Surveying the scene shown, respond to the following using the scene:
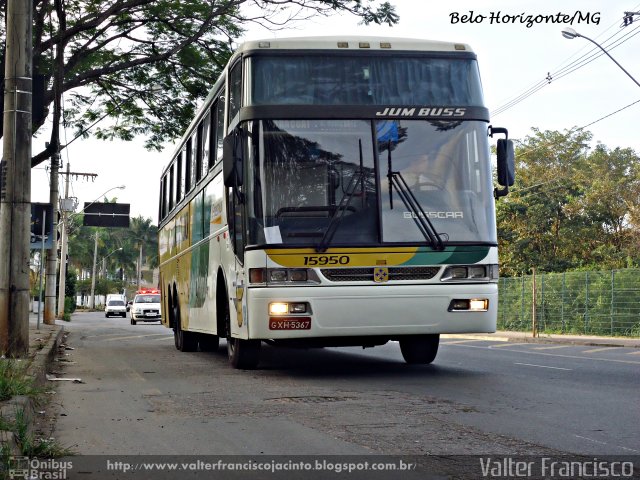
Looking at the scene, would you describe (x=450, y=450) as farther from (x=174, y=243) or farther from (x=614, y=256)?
(x=614, y=256)

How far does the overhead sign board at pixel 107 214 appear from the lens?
55.0m

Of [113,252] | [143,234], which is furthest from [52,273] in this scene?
[143,234]

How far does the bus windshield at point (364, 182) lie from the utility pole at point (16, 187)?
12.8ft

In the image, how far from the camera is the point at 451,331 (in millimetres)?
12008

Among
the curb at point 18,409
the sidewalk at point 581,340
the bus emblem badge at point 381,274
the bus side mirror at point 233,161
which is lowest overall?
the sidewalk at point 581,340

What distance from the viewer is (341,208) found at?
11766mm

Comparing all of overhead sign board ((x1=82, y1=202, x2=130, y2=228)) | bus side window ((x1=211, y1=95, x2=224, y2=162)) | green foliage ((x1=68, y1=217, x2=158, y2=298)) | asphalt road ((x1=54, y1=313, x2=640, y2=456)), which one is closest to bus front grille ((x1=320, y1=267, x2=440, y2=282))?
asphalt road ((x1=54, y1=313, x2=640, y2=456))

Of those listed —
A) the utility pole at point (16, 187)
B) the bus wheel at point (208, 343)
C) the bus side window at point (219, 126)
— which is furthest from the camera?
the bus wheel at point (208, 343)

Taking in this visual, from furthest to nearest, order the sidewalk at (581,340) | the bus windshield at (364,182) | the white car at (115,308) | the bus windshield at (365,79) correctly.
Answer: the white car at (115,308), the sidewalk at (581,340), the bus windshield at (365,79), the bus windshield at (364,182)

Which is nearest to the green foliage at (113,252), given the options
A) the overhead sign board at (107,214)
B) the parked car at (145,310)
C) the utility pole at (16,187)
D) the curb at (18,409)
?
the overhead sign board at (107,214)

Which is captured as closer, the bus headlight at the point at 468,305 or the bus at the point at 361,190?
the bus at the point at 361,190

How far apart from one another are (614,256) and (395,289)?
119ft

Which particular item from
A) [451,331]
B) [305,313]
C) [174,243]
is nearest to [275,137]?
[305,313]

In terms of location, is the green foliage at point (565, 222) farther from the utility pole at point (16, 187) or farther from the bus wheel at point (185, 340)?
the utility pole at point (16, 187)
